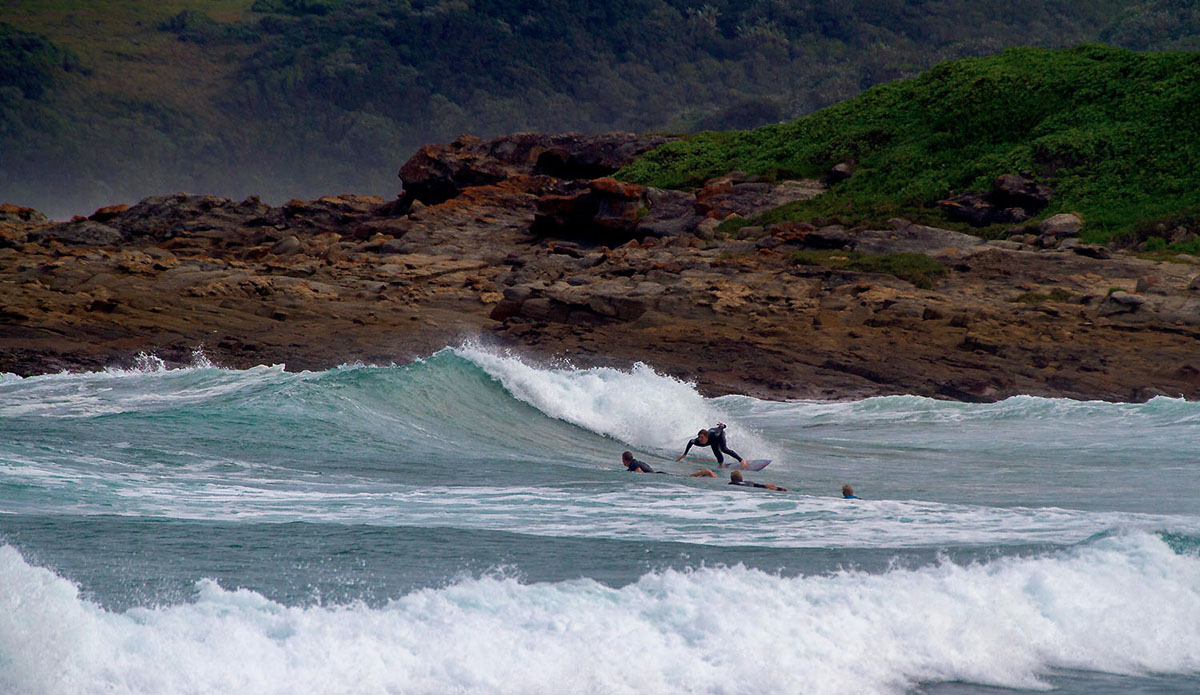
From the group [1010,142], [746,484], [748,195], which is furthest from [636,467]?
Result: [1010,142]

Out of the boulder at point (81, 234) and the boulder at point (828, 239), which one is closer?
the boulder at point (828, 239)

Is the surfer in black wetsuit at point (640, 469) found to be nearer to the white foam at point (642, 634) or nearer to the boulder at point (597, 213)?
the white foam at point (642, 634)

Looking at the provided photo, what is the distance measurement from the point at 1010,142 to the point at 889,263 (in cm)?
1142

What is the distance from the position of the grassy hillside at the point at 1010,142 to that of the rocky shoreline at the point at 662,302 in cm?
242

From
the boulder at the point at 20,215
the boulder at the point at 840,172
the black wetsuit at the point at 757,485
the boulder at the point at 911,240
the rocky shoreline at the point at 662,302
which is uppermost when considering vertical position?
the boulder at the point at 840,172

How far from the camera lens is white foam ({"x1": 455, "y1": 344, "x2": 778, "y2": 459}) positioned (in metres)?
19.5

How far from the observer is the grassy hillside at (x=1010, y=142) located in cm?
3344

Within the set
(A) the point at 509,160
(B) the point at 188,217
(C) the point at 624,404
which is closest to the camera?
(C) the point at 624,404

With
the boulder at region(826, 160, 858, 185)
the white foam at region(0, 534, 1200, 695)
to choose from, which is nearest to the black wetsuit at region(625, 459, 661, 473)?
the white foam at region(0, 534, 1200, 695)

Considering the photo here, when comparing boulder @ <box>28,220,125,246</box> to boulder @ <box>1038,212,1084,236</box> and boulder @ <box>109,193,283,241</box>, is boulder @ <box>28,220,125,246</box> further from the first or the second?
boulder @ <box>1038,212,1084,236</box>

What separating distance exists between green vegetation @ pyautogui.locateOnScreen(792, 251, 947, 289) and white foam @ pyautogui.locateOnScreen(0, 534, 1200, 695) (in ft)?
66.7

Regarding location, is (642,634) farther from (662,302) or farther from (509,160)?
(509,160)

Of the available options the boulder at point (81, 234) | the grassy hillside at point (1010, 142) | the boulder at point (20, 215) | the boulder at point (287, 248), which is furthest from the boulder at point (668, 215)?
the boulder at point (20, 215)

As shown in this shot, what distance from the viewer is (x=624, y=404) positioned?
20828 mm
